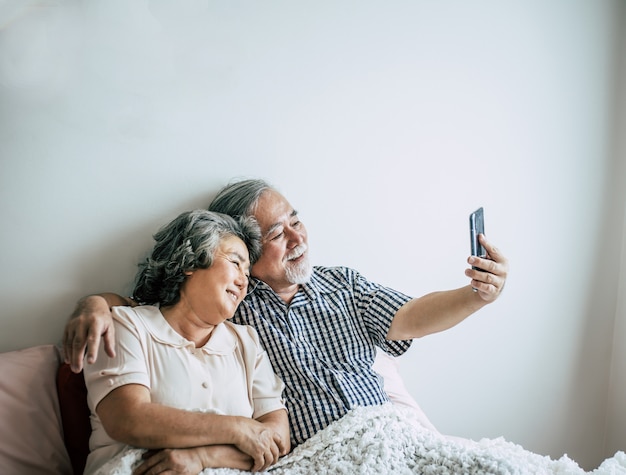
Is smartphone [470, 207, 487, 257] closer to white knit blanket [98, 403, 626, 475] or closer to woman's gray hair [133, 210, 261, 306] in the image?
white knit blanket [98, 403, 626, 475]

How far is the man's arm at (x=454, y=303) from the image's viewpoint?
1625 mm

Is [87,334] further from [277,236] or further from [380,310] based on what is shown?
[380,310]

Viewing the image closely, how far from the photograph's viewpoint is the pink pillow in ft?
4.83

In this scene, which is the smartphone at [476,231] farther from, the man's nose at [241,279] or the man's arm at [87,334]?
the man's arm at [87,334]

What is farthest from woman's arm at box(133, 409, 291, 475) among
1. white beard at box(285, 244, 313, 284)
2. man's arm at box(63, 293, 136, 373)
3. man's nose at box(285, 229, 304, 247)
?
man's nose at box(285, 229, 304, 247)

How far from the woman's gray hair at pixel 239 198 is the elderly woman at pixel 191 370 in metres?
0.04

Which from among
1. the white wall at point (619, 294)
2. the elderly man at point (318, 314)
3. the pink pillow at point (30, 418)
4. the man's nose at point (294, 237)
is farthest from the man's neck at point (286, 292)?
the white wall at point (619, 294)

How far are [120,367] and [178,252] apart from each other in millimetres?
342

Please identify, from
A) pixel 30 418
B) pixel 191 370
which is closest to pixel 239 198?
pixel 191 370

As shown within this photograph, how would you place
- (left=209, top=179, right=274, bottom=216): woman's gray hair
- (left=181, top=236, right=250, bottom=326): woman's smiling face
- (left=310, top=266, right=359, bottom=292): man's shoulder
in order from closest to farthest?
(left=181, top=236, right=250, bottom=326): woman's smiling face
(left=209, top=179, right=274, bottom=216): woman's gray hair
(left=310, top=266, right=359, bottom=292): man's shoulder

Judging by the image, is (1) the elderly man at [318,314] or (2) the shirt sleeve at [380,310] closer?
(1) the elderly man at [318,314]

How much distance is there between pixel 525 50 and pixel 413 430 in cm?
158

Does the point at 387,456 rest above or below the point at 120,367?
below

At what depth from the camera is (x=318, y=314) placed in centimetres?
186
